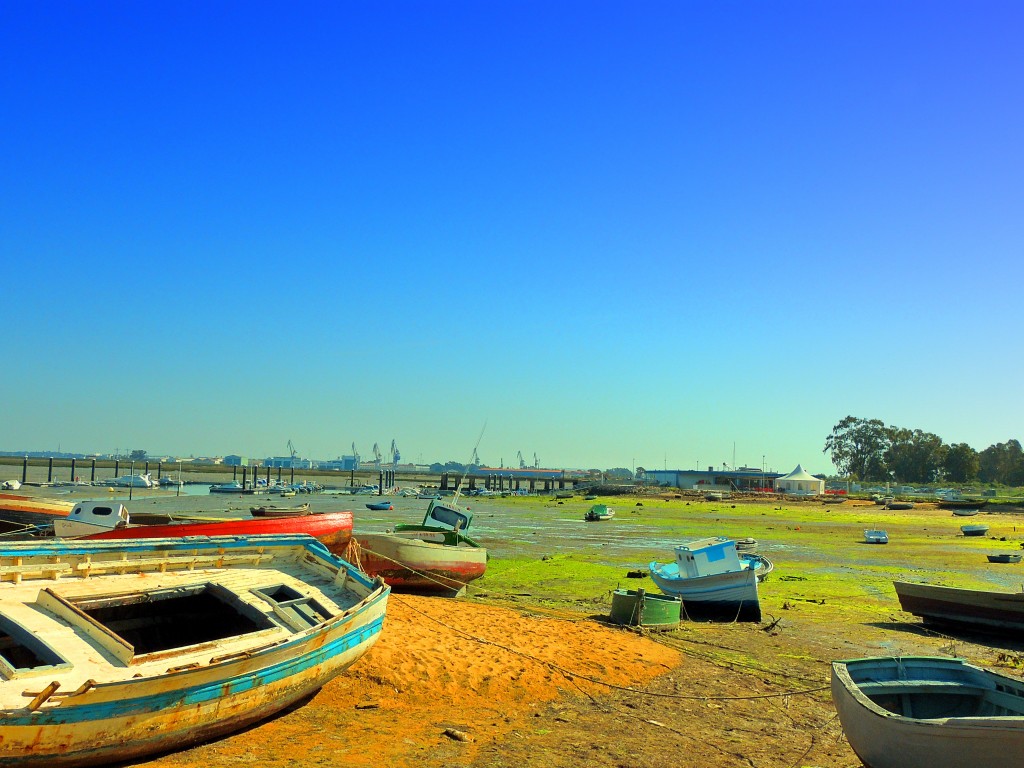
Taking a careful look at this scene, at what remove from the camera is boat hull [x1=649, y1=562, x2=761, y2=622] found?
19484 millimetres

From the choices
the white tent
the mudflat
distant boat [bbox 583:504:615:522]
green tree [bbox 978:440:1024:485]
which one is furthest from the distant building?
the mudflat

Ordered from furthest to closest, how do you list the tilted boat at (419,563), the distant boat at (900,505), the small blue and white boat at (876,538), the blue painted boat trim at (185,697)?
the distant boat at (900,505) < the small blue and white boat at (876,538) < the tilted boat at (419,563) < the blue painted boat trim at (185,697)

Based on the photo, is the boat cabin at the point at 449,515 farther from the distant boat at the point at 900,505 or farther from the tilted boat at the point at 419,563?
A: the distant boat at the point at 900,505

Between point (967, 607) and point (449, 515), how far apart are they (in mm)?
15588

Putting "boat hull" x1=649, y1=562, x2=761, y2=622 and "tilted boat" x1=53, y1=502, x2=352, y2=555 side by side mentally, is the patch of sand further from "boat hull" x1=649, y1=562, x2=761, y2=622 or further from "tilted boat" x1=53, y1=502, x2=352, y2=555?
"tilted boat" x1=53, y1=502, x2=352, y2=555

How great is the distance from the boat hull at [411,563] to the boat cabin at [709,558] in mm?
6095

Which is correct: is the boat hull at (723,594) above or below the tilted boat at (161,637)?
below

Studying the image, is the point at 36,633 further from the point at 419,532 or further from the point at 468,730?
the point at 419,532

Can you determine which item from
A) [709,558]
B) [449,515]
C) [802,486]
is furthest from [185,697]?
[802,486]

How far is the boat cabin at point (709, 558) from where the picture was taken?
21281mm

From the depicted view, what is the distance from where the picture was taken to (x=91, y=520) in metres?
23.2

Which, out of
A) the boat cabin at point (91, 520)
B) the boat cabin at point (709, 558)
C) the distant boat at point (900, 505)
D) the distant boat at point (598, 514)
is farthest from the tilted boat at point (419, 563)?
the distant boat at point (900, 505)

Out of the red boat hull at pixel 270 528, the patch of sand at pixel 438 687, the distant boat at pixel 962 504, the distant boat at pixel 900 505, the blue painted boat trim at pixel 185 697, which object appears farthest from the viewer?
the distant boat at pixel 900 505

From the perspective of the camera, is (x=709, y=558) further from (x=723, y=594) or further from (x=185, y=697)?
(x=185, y=697)
